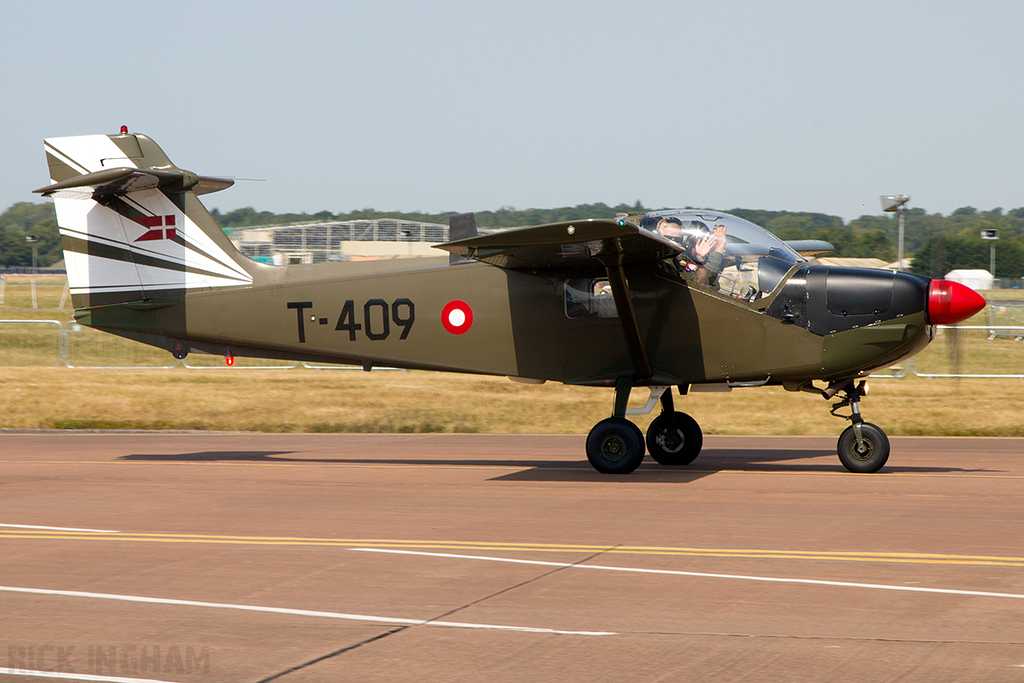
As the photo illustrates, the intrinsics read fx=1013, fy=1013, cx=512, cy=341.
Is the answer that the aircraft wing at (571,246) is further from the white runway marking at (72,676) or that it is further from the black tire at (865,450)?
the white runway marking at (72,676)

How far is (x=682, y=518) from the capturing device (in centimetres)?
909

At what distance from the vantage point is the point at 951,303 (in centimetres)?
1088

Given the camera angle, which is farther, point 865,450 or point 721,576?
point 865,450

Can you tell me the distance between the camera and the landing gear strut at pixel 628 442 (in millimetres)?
11773

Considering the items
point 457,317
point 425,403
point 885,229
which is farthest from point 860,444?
point 885,229

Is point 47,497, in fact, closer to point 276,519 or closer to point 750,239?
point 276,519

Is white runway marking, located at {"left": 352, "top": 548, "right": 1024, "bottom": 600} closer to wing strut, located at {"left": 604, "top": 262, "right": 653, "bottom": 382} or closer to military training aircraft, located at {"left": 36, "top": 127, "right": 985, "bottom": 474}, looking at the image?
military training aircraft, located at {"left": 36, "top": 127, "right": 985, "bottom": 474}

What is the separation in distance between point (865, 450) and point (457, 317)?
5.11 meters

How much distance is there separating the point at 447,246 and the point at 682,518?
143 inches

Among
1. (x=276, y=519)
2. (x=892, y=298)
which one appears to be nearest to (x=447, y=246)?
(x=276, y=519)

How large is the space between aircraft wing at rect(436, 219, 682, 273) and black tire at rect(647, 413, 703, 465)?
2.33 meters

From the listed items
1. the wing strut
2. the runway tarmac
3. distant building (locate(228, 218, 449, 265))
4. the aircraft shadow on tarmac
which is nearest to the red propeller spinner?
the runway tarmac

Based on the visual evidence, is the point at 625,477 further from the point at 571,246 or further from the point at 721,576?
the point at 721,576

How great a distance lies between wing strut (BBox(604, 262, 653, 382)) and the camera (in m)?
11.5
